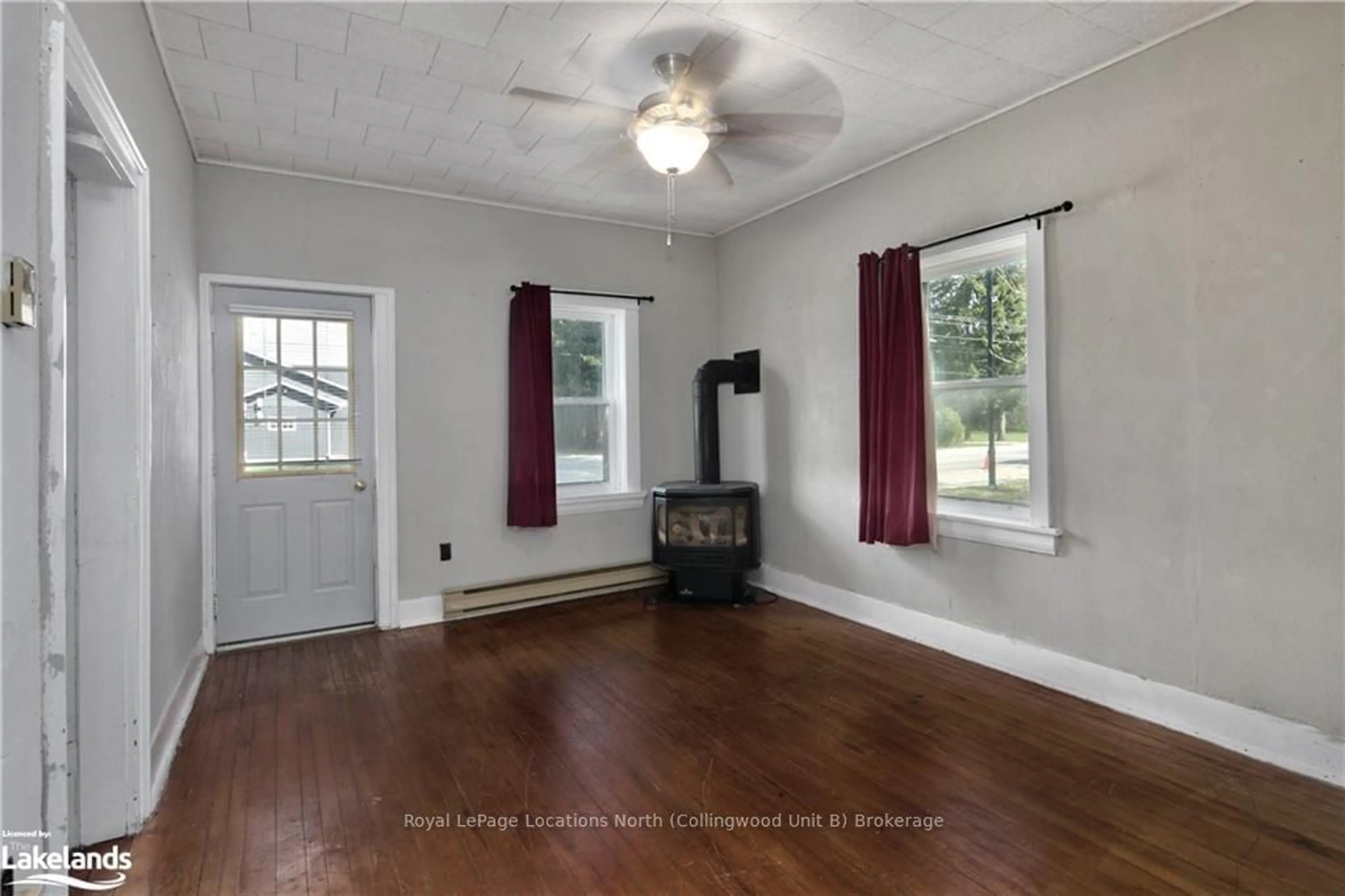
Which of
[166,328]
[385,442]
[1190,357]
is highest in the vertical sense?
[166,328]

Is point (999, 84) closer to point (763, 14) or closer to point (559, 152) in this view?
point (763, 14)

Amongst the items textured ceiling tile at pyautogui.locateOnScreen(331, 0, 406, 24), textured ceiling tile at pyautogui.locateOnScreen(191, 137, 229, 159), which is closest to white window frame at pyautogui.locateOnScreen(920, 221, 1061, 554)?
textured ceiling tile at pyautogui.locateOnScreen(331, 0, 406, 24)

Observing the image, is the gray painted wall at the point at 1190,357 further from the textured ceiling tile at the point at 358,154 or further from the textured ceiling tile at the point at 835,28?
the textured ceiling tile at the point at 358,154

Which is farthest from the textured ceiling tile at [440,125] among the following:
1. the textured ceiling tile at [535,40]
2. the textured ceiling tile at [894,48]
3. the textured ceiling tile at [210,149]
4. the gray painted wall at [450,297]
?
the textured ceiling tile at [894,48]

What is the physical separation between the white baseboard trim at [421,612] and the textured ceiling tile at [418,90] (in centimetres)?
278

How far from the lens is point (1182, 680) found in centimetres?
266

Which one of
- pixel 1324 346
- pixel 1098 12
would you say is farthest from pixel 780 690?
pixel 1098 12

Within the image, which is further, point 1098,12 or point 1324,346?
point 1098,12

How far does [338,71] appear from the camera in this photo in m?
2.77

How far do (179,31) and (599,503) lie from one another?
10.9 feet

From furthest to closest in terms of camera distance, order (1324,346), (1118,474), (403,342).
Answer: (403,342), (1118,474), (1324,346)

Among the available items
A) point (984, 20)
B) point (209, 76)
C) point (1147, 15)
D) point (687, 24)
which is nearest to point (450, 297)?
point (209, 76)

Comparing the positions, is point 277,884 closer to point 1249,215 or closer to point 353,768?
point 353,768

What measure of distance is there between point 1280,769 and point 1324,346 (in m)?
1.47
